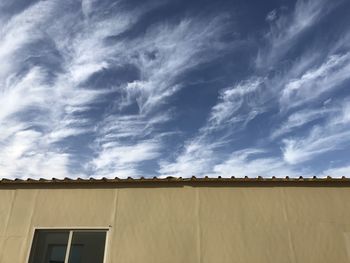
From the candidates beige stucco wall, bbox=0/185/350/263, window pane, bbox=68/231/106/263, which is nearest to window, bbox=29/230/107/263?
window pane, bbox=68/231/106/263

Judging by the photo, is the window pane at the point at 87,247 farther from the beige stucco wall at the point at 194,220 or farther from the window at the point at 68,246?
the beige stucco wall at the point at 194,220

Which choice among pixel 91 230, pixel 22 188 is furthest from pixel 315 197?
pixel 22 188

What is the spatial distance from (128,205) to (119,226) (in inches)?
23.7

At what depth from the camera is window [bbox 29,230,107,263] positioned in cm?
834

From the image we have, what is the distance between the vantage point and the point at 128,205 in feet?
29.5

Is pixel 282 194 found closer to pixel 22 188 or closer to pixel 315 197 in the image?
pixel 315 197

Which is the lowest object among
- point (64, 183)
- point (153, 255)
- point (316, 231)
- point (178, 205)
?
point (153, 255)

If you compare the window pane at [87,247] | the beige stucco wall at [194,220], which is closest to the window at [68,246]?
the window pane at [87,247]

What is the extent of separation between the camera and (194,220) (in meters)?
8.71

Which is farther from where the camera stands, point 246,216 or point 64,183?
point 64,183

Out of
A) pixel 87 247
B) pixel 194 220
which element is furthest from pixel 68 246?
pixel 194 220

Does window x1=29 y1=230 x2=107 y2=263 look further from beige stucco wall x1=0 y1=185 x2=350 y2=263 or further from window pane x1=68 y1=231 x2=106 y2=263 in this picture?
beige stucco wall x1=0 y1=185 x2=350 y2=263

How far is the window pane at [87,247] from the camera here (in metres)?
8.33

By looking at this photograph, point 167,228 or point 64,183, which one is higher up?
point 64,183
